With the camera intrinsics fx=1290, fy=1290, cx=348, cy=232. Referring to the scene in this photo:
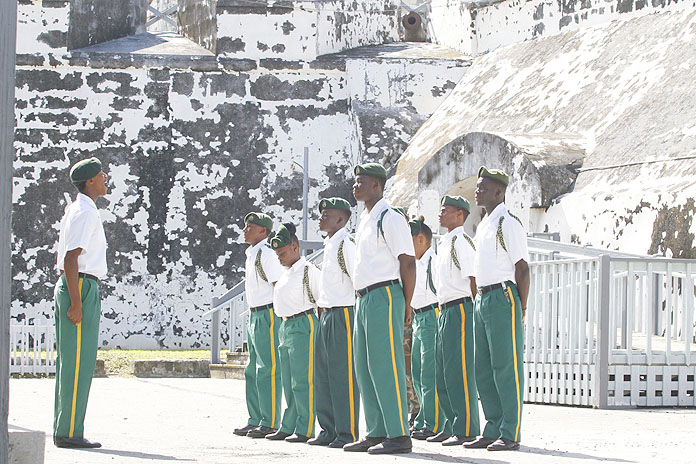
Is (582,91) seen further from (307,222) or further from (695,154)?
(307,222)

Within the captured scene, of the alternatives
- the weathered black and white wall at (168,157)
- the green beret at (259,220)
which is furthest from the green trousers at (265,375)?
the weathered black and white wall at (168,157)

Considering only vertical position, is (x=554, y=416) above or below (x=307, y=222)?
below

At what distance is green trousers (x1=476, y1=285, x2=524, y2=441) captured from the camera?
7.60 meters

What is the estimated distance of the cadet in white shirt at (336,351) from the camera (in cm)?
777

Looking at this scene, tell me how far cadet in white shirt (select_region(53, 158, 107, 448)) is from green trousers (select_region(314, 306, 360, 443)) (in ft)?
4.48

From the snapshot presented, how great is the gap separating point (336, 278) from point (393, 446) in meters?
1.18

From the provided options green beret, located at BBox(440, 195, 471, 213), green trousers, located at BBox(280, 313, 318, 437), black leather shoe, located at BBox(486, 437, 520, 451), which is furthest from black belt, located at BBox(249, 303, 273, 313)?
black leather shoe, located at BBox(486, 437, 520, 451)

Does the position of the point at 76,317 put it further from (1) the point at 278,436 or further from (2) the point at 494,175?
(2) the point at 494,175

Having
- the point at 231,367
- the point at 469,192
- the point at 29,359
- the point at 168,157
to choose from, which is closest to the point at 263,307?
the point at 231,367

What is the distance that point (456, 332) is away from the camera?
827 cm

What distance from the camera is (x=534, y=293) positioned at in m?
11.8

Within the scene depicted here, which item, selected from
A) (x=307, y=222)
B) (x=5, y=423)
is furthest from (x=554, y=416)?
(x=307, y=222)

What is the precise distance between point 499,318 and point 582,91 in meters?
8.89

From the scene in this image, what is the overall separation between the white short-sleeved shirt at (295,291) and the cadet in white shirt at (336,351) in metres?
0.47
